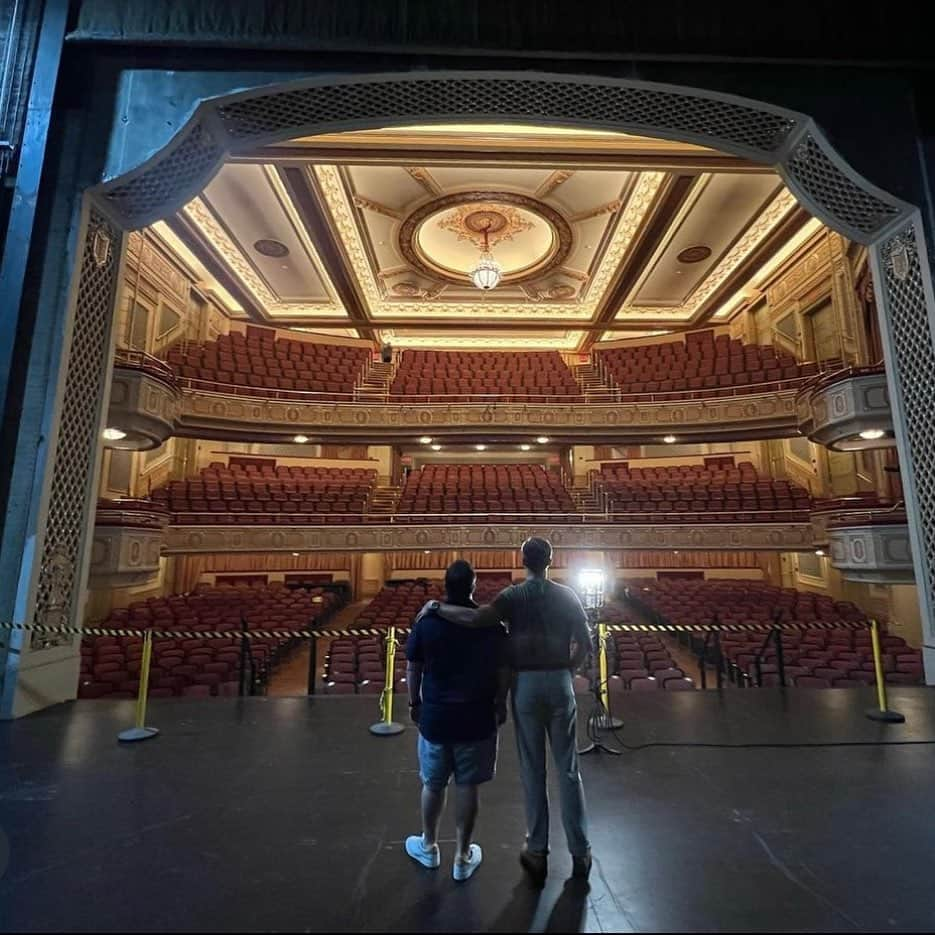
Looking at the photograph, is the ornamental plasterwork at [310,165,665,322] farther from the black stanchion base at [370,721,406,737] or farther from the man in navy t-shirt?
the man in navy t-shirt

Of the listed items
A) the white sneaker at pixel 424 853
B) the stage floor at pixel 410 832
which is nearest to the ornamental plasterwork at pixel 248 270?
the stage floor at pixel 410 832

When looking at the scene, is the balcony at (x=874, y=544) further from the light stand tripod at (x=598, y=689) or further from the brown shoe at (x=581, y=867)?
the brown shoe at (x=581, y=867)

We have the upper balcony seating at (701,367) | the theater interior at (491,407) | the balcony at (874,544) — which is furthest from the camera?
the upper balcony seating at (701,367)

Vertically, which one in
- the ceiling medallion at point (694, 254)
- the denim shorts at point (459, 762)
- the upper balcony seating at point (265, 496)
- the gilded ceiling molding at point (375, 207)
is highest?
the gilded ceiling molding at point (375, 207)

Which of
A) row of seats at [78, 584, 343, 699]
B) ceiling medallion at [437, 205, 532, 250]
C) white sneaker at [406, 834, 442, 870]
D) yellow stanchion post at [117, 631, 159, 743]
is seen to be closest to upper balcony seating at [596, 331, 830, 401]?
ceiling medallion at [437, 205, 532, 250]

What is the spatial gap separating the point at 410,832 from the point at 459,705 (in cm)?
93

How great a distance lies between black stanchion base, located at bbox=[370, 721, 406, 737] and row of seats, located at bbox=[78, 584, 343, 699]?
1784 mm

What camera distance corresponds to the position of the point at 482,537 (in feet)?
42.4

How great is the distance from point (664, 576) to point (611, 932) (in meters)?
16.0

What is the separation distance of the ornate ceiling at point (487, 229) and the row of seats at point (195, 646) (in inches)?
312

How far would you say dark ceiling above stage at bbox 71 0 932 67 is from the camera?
4594mm

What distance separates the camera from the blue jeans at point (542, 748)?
2.06 m

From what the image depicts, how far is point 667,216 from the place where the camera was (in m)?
10.9

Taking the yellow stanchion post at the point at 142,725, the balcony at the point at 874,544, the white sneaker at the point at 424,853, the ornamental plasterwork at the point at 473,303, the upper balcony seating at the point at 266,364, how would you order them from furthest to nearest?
the upper balcony seating at the point at 266,364
the ornamental plasterwork at the point at 473,303
the balcony at the point at 874,544
the yellow stanchion post at the point at 142,725
the white sneaker at the point at 424,853
